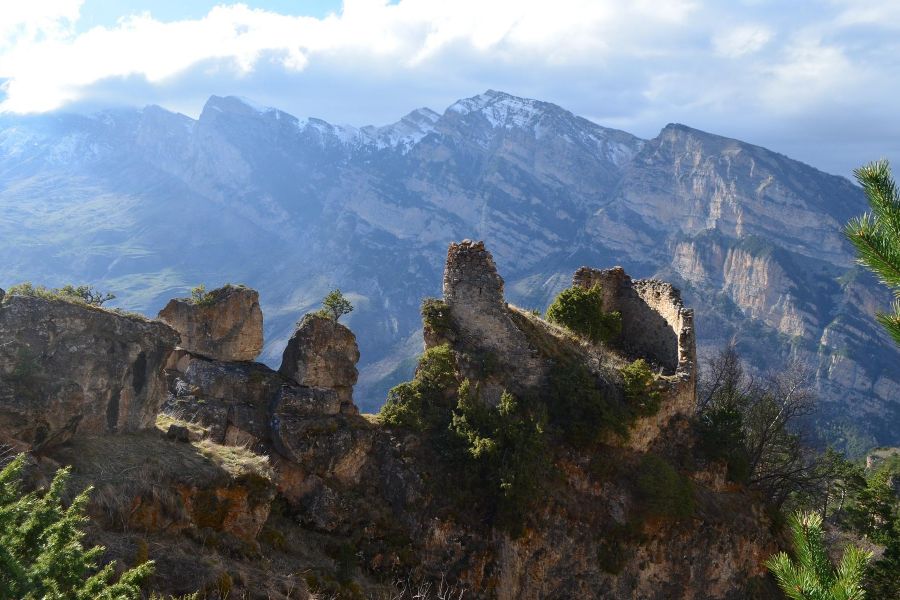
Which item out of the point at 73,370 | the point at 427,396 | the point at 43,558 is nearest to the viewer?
the point at 43,558

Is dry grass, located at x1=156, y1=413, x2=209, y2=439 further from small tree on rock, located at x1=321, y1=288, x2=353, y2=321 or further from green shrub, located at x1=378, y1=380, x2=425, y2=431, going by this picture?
small tree on rock, located at x1=321, y1=288, x2=353, y2=321

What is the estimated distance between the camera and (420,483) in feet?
82.8

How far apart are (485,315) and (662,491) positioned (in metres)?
9.21

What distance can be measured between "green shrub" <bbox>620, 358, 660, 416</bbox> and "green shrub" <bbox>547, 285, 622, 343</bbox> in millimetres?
5101

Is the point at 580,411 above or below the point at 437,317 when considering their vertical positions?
below

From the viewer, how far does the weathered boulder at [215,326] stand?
3033 centimetres

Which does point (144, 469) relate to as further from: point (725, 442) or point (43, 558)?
point (725, 442)

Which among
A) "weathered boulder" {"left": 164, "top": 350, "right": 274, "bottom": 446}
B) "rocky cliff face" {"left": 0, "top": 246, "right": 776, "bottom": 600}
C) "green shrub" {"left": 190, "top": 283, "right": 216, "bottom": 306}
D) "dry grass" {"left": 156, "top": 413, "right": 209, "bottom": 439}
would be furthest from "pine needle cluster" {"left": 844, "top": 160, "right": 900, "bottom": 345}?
"green shrub" {"left": 190, "top": 283, "right": 216, "bottom": 306}

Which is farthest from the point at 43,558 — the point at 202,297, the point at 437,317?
the point at 202,297

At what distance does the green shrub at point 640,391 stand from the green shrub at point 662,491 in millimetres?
2008

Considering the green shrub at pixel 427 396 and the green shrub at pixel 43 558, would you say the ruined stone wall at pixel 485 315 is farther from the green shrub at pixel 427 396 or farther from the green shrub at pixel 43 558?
the green shrub at pixel 43 558

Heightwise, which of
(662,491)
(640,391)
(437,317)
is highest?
(437,317)

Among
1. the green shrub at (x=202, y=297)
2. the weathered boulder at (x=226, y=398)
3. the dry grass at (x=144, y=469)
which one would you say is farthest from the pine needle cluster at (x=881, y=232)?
the green shrub at (x=202, y=297)

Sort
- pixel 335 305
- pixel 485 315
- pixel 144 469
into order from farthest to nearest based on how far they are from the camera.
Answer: pixel 335 305
pixel 485 315
pixel 144 469
